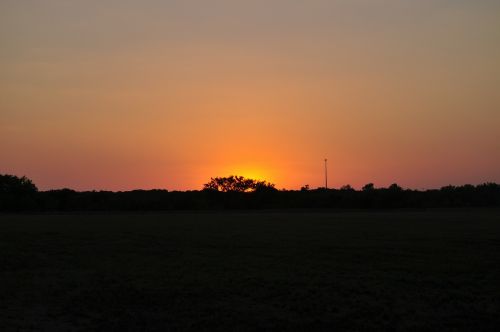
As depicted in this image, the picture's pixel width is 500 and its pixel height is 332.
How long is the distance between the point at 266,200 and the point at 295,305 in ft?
297

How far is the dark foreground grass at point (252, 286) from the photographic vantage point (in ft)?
38.8

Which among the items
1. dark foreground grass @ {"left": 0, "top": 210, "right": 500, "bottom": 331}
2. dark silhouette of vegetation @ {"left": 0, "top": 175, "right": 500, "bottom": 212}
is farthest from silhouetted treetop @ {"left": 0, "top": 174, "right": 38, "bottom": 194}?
dark foreground grass @ {"left": 0, "top": 210, "right": 500, "bottom": 331}

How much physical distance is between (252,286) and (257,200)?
87395mm

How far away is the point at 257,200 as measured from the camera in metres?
102

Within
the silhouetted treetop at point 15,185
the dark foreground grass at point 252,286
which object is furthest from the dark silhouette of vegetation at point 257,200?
the dark foreground grass at point 252,286

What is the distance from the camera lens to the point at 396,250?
2283cm

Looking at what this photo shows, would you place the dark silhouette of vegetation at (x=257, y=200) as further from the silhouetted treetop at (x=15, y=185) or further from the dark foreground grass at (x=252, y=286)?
the dark foreground grass at (x=252, y=286)

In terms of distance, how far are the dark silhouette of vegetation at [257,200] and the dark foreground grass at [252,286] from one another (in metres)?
61.7

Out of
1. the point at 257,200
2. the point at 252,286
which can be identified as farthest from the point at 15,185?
the point at 252,286

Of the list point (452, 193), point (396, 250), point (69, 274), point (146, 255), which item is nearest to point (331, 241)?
point (396, 250)

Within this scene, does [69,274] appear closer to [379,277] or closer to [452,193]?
[379,277]

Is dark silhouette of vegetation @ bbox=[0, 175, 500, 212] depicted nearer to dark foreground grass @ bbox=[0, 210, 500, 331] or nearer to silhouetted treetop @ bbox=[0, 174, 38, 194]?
silhouetted treetop @ bbox=[0, 174, 38, 194]

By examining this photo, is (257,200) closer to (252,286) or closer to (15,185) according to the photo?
(15,185)

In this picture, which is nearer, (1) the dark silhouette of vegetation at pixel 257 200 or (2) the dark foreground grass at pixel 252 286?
(2) the dark foreground grass at pixel 252 286
